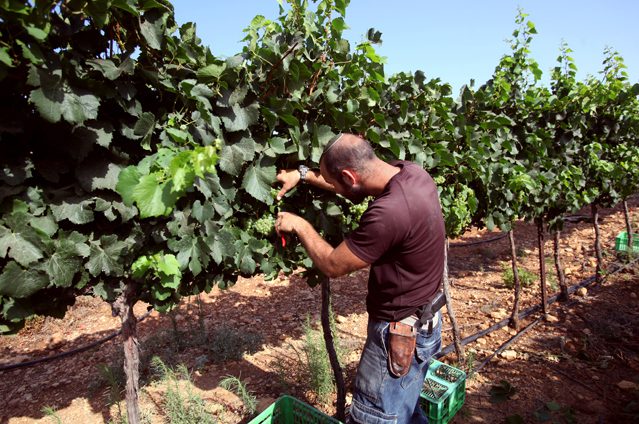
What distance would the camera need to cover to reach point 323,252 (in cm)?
193

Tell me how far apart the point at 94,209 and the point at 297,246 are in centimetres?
125

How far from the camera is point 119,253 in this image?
1780mm

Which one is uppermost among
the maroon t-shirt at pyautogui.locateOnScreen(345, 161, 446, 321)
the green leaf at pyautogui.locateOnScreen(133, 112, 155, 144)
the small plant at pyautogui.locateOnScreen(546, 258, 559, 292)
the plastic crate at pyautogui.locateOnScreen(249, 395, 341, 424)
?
the green leaf at pyautogui.locateOnScreen(133, 112, 155, 144)

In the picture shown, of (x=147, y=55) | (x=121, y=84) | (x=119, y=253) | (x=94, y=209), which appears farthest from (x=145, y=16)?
(x=119, y=253)

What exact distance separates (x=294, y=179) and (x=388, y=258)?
768 mm

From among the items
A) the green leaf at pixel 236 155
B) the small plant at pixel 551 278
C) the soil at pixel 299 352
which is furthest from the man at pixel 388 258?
the small plant at pixel 551 278

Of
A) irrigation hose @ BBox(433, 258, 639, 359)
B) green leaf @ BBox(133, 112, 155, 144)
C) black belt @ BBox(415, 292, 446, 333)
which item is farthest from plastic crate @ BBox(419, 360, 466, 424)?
green leaf @ BBox(133, 112, 155, 144)

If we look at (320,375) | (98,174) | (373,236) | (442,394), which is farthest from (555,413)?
(98,174)

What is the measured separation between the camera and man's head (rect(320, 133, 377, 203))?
1.93 metres

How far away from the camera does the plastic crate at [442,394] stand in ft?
9.27

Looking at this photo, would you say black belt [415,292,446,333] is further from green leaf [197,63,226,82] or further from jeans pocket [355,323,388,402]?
green leaf [197,63,226,82]

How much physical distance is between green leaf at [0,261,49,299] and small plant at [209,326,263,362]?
346cm

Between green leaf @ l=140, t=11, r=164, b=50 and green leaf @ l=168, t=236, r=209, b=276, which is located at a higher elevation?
green leaf @ l=140, t=11, r=164, b=50

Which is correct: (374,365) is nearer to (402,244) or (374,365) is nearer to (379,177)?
(402,244)
